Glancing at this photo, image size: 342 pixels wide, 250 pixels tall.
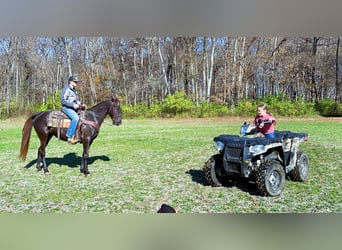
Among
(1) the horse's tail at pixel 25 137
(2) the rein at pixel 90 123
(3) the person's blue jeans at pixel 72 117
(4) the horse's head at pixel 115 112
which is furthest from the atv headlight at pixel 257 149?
(1) the horse's tail at pixel 25 137

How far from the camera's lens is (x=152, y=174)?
81.0 inches

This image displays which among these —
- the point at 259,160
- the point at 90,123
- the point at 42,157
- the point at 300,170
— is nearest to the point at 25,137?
the point at 42,157

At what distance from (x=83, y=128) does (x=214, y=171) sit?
34.9 inches

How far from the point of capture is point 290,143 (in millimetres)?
2016

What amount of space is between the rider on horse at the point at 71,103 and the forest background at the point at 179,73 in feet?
0.14

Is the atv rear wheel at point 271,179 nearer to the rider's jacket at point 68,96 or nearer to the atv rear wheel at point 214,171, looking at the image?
the atv rear wheel at point 214,171

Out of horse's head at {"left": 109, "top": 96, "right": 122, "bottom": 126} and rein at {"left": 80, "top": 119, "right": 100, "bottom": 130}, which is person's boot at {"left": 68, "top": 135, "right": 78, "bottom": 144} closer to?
rein at {"left": 80, "top": 119, "right": 100, "bottom": 130}

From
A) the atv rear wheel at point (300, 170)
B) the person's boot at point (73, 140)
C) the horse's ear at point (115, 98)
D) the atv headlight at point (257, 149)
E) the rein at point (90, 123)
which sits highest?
the horse's ear at point (115, 98)

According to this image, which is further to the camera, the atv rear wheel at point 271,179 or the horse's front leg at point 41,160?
the horse's front leg at point 41,160

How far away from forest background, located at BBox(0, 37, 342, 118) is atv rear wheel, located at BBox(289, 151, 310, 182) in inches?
11.8

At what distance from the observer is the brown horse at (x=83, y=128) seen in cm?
206
